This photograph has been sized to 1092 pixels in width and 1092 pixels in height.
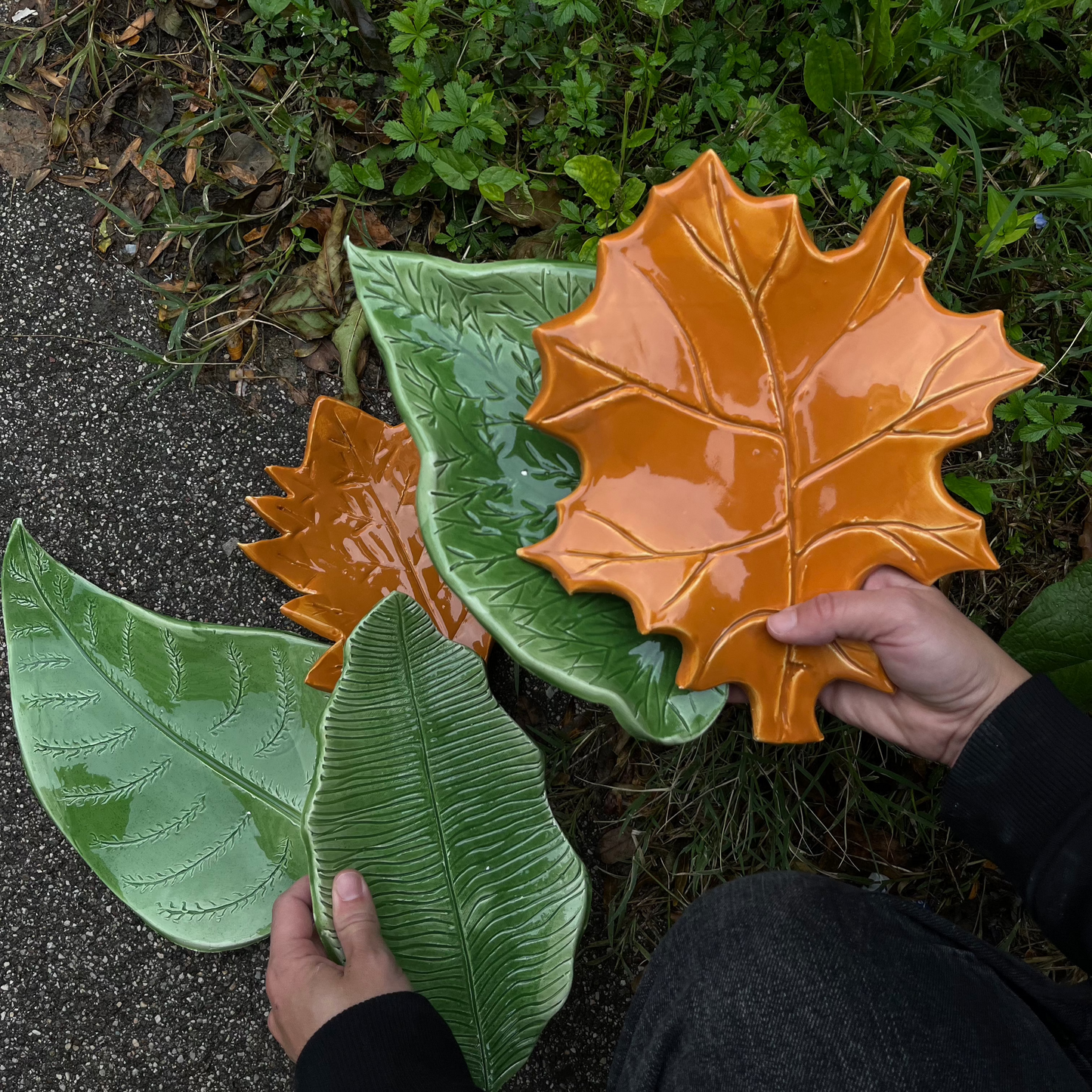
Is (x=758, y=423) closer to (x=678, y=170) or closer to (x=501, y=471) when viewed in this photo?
(x=501, y=471)

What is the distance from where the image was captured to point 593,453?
1.00 meters

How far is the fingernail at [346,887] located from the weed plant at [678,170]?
1.49ft

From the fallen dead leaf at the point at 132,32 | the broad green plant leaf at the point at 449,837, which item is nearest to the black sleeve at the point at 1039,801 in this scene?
the broad green plant leaf at the point at 449,837

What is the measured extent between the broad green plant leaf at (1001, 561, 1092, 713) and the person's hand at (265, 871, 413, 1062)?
0.97m

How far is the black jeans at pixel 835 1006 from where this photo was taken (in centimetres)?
94

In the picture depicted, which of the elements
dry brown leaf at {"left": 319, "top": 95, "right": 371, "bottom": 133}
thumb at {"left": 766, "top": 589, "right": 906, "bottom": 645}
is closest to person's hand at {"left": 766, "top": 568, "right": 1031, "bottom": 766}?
thumb at {"left": 766, "top": 589, "right": 906, "bottom": 645}

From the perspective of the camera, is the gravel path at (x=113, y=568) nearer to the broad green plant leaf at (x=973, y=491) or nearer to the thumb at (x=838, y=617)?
the thumb at (x=838, y=617)

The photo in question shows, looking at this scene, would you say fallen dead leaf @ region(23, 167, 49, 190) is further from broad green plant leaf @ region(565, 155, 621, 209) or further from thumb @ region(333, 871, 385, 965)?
thumb @ region(333, 871, 385, 965)

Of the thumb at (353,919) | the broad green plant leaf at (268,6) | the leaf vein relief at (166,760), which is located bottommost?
the leaf vein relief at (166,760)

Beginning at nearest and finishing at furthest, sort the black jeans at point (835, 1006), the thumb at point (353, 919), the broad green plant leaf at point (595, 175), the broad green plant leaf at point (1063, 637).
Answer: the black jeans at point (835, 1006) < the thumb at point (353, 919) < the broad green plant leaf at point (1063, 637) < the broad green plant leaf at point (595, 175)

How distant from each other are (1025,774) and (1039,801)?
0.11ft

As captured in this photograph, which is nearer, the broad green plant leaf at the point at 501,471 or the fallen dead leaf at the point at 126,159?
the broad green plant leaf at the point at 501,471

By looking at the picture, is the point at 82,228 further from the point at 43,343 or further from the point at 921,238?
the point at 921,238

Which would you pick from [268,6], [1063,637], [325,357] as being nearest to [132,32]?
[268,6]
